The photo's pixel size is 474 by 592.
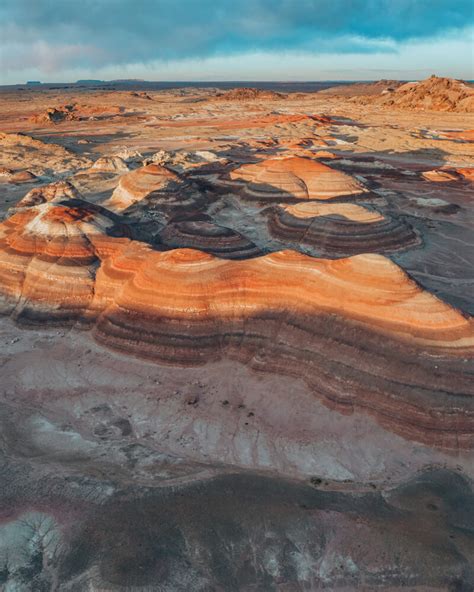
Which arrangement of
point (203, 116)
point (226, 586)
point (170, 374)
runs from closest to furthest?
1. point (226, 586)
2. point (170, 374)
3. point (203, 116)

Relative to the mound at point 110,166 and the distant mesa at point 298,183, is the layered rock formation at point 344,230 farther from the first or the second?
the mound at point 110,166

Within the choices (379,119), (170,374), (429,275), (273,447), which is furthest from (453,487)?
(379,119)

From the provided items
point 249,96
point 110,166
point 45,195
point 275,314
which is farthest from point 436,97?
point 275,314

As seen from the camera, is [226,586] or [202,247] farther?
[202,247]

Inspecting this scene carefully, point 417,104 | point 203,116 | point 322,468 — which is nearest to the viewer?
point 322,468

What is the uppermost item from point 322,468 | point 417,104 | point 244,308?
point 417,104

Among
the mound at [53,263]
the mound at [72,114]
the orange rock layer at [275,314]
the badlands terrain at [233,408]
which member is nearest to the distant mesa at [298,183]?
the badlands terrain at [233,408]

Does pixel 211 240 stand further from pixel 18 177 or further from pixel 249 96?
pixel 249 96

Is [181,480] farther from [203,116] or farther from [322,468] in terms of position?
[203,116]
